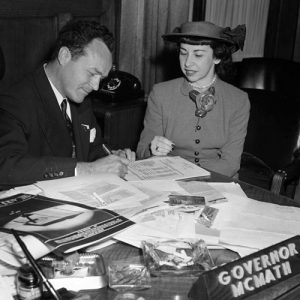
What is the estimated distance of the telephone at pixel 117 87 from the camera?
121 inches

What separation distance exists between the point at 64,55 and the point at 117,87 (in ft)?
4.18

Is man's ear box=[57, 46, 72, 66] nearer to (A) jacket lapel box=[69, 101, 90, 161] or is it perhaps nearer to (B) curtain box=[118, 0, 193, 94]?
(A) jacket lapel box=[69, 101, 90, 161]

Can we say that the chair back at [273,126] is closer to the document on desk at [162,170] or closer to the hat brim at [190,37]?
the hat brim at [190,37]

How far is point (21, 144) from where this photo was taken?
5.55 feet

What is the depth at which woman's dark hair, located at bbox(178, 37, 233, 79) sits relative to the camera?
2229 millimetres

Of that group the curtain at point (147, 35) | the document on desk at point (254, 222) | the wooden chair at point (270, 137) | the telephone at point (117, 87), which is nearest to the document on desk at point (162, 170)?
the document on desk at point (254, 222)

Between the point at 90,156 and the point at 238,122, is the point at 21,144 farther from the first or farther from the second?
the point at 238,122

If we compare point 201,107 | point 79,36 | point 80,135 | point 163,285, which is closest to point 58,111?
point 80,135

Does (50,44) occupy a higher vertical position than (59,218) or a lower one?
higher

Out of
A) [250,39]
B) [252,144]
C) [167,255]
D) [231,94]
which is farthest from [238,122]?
[250,39]

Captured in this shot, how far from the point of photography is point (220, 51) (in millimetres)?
2262

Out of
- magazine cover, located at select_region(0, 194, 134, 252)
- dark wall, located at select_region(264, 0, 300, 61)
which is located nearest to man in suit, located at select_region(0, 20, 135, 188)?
magazine cover, located at select_region(0, 194, 134, 252)

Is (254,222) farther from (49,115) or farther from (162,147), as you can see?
(49,115)

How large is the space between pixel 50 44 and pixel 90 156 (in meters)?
1.21
